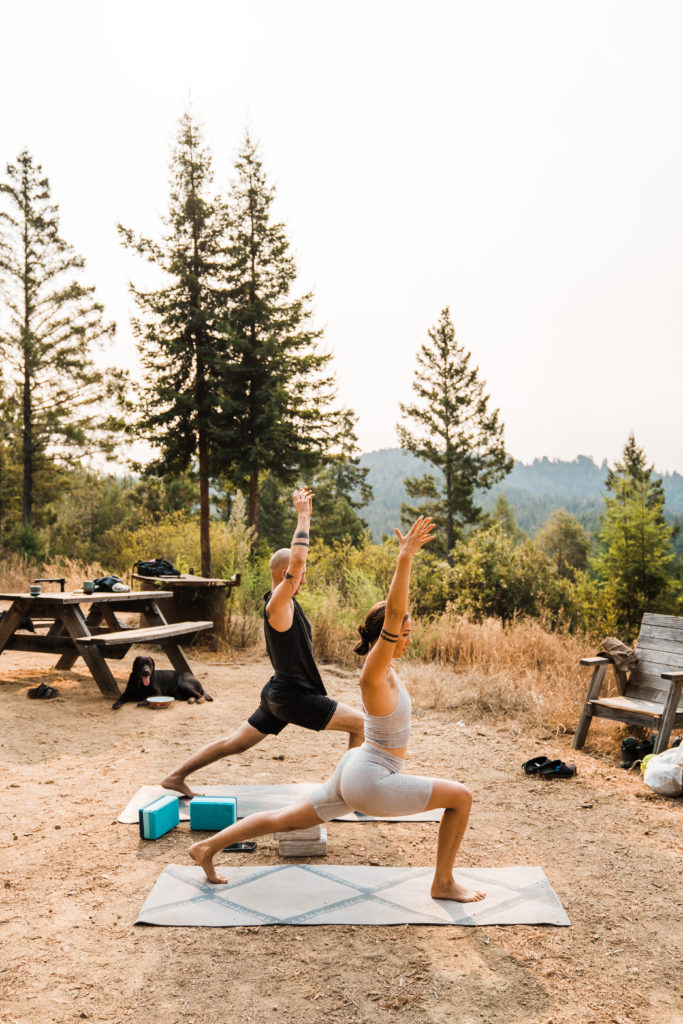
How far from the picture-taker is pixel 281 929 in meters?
3.40

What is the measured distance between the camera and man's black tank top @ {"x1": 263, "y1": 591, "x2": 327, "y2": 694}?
4.32 metres

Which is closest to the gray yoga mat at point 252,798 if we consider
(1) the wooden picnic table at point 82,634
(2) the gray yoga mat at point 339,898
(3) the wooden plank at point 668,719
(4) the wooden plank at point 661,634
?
(2) the gray yoga mat at point 339,898

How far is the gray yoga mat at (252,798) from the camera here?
193 inches

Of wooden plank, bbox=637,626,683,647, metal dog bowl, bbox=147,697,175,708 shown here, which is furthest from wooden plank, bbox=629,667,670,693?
metal dog bowl, bbox=147,697,175,708

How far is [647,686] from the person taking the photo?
6.70 m

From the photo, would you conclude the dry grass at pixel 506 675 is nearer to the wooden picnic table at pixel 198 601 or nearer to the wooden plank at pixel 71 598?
the wooden picnic table at pixel 198 601

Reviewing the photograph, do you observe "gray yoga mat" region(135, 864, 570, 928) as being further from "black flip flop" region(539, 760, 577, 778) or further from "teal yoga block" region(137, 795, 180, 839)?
"black flip flop" region(539, 760, 577, 778)

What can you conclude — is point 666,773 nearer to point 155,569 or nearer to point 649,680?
point 649,680

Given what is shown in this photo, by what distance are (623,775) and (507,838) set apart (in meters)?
1.78

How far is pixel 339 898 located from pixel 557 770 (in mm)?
2749

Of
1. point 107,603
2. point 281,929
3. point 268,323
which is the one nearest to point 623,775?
point 281,929

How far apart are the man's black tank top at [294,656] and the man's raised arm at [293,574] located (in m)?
0.08


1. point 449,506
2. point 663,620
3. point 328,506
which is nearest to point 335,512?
point 328,506

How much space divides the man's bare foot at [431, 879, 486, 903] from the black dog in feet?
15.6
